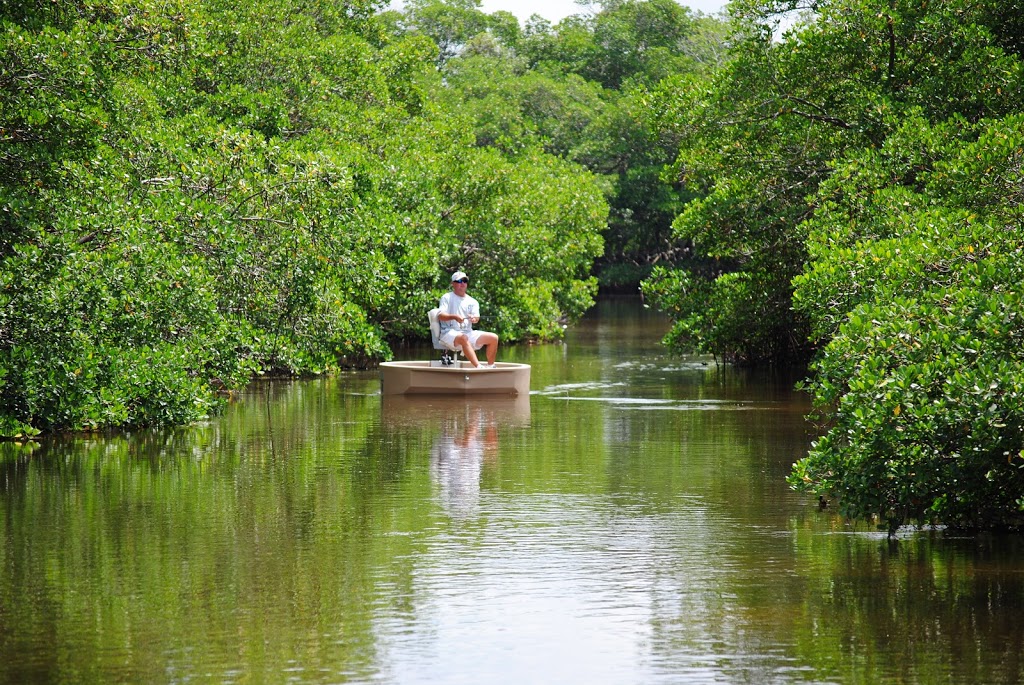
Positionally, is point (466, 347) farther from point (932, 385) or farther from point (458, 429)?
point (932, 385)

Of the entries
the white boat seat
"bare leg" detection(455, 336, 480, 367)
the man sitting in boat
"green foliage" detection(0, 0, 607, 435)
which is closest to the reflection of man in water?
"bare leg" detection(455, 336, 480, 367)

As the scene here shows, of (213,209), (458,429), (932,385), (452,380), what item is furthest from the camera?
(452,380)

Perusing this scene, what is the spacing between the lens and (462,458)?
48.3 ft

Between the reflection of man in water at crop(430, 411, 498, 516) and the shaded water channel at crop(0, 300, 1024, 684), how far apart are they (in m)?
0.06

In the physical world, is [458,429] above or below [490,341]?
below

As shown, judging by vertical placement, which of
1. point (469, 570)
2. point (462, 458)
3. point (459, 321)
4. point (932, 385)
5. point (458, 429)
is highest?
point (459, 321)

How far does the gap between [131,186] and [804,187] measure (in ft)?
33.3

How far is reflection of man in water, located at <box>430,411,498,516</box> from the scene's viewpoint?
12125 mm

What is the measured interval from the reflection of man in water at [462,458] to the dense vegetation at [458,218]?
2.80 m

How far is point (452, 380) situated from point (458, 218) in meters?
12.8

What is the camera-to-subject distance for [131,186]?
18.8 metres

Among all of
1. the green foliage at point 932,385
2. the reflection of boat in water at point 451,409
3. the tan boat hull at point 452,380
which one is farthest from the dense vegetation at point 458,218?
the reflection of boat in water at point 451,409

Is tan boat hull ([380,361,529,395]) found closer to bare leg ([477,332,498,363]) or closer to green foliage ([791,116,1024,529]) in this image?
bare leg ([477,332,498,363])

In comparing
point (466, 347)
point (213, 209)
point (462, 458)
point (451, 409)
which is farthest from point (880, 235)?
point (213, 209)
